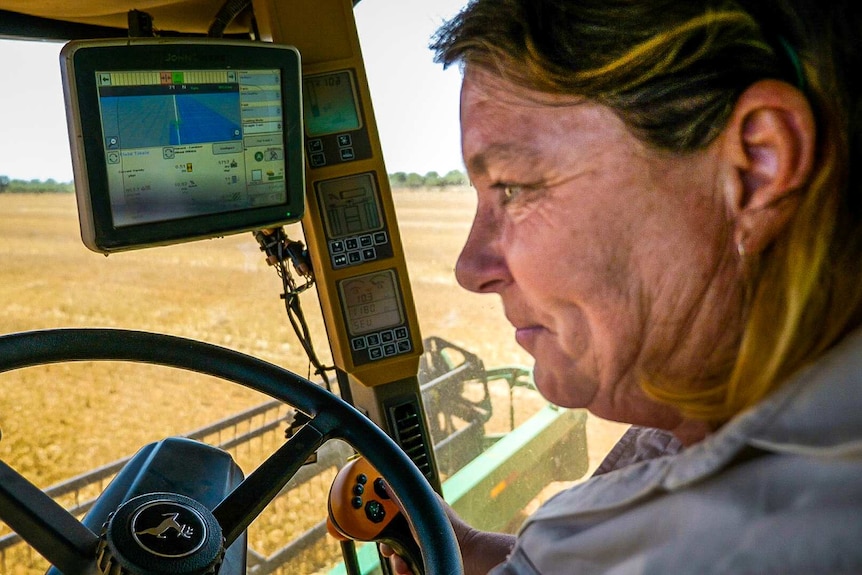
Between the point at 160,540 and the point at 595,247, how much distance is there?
1.83ft

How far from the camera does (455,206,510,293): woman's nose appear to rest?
2.73 ft

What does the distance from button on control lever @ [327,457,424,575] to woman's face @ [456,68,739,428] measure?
0.44m

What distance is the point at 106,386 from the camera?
428cm

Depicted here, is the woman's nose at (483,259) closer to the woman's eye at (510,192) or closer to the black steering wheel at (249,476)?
the woman's eye at (510,192)

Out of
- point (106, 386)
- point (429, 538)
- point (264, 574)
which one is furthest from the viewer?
point (106, 386)

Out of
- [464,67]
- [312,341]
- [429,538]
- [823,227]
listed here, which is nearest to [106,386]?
[312,341]

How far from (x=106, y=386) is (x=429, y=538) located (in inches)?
146

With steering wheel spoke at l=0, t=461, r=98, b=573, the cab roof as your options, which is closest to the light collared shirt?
steering wheel spoke at l=0, t=461, r=98, b=573

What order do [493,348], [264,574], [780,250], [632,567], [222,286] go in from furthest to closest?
[222,286] < [493,348] < [264,574] < [780,250] < [632,567]

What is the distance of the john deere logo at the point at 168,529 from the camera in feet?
2.76

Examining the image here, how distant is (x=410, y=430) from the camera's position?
1675 millimetres

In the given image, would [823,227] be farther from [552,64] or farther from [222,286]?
[222,286]

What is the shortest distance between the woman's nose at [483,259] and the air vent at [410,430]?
84 cm

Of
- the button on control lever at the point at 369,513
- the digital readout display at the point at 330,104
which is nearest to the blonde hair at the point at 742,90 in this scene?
the button on control lever at the point at 369,513
